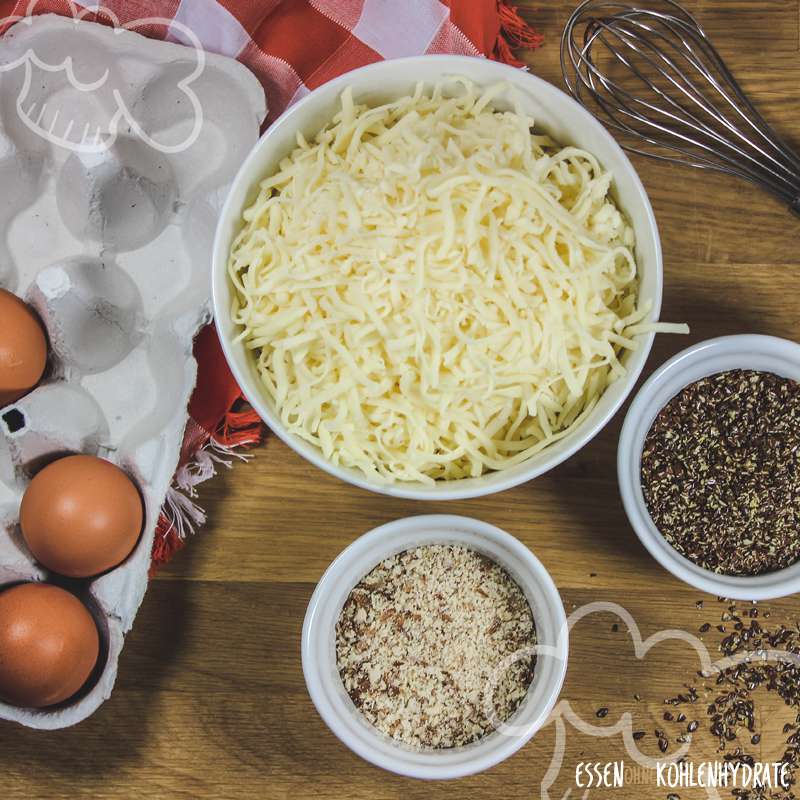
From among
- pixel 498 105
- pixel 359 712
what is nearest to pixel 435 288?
pixel 498 105

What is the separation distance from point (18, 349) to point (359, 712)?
61 cm

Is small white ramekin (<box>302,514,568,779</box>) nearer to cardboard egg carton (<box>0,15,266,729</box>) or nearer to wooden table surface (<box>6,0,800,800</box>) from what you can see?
wooden table surface (<box>6,0,800,800</box>)

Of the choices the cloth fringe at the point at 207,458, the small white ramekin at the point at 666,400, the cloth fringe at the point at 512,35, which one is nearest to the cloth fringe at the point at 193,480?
the cloth fringe at the point at 207,458

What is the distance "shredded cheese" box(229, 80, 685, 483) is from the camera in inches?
35.0

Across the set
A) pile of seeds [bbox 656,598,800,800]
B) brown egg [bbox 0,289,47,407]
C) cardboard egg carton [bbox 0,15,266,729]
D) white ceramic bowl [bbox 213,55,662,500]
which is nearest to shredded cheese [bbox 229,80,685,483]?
white ceramic bowl [bbox 213,55,662,500]

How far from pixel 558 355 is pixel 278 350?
31cm

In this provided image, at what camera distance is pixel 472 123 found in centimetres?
96

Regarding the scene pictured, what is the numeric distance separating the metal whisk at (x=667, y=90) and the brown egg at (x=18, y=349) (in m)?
0.76

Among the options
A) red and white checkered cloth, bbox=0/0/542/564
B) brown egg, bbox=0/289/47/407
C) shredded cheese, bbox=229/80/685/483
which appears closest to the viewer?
shredded cheese, bbox=229/80/685/483

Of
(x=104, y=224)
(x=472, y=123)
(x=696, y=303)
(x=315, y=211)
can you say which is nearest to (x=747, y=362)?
(x=696, y=303)

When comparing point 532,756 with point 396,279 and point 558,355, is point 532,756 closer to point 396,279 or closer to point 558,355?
point 558,355

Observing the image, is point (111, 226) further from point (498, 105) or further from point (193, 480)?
point (498, 105)

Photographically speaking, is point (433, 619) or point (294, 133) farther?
point (433, 619)

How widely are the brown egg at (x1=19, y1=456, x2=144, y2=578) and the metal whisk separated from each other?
79cm
